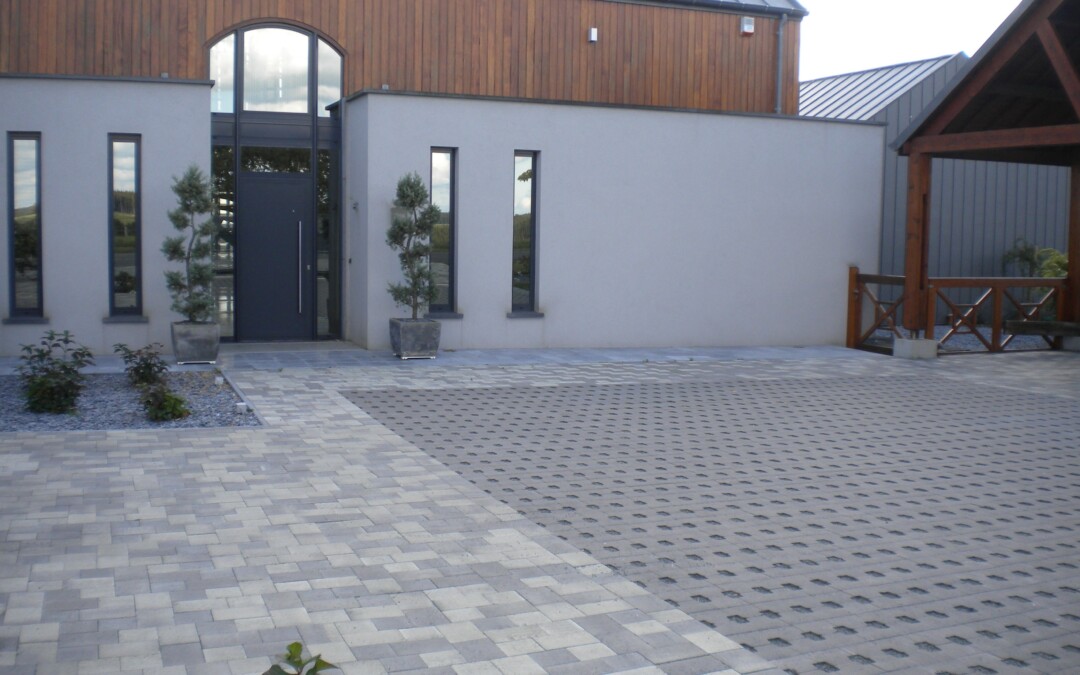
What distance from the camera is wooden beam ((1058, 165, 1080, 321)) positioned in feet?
52.6

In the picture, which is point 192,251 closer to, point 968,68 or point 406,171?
point 406,171

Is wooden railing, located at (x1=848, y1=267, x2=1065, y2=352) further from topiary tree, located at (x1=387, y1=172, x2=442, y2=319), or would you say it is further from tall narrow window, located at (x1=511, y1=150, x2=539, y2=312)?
topiary tree, located at (x1=387, y1=172, x2=442, y2=319)

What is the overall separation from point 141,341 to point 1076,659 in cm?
1119

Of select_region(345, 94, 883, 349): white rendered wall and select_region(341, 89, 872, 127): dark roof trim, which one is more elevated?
select_region(341, 89, 872, 127): dark roof trim

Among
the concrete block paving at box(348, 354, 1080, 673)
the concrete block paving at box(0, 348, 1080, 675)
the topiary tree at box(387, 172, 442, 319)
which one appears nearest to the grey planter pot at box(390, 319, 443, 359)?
the topiary tree at box(387, 172, 442, 319)

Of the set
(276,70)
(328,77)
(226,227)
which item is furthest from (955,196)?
(226,227)

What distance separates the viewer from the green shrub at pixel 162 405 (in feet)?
29.6

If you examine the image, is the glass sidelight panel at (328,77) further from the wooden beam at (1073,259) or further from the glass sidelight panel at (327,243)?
the wooden beam at (1073,259)

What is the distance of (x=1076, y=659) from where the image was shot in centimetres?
452

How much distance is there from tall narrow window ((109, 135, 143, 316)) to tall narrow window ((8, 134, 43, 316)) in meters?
0.80

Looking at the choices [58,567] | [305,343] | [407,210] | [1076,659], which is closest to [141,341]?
[305,343]

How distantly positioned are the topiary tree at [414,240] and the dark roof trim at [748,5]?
575 centimetres

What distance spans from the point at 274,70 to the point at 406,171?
2.51 metres

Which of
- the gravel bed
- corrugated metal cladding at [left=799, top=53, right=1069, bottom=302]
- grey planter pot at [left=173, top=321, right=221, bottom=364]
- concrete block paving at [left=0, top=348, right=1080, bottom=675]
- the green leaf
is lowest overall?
concrete block paving at [left=0, top=348, right=1080, bottom=675]
